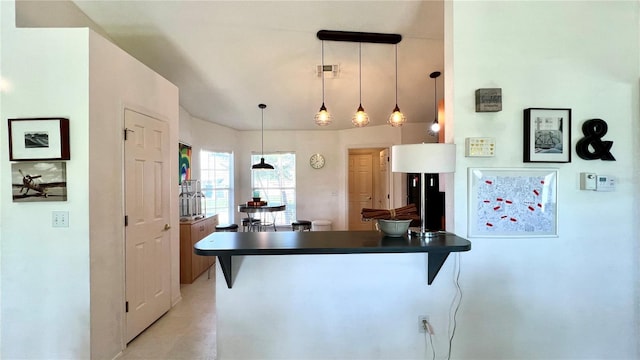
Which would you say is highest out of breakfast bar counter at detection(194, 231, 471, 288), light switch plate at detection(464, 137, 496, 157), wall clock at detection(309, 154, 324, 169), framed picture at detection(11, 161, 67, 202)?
wall clock at detection(309, 154, 324, 169)

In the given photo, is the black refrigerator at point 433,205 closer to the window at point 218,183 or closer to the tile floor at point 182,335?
the tile floor at point 182,335

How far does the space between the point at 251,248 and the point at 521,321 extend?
1.86 metres

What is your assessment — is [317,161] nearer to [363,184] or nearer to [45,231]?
[363,184]

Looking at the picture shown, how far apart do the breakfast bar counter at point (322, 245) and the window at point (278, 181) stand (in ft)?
14.5

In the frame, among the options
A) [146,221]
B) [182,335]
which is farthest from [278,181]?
[182,335]

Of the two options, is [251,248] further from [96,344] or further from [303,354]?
[96,344]

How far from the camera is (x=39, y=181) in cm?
191

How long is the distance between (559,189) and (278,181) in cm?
509

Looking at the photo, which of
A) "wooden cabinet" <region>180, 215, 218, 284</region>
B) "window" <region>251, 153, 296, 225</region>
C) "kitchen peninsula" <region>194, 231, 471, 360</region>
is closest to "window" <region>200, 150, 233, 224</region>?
"window" <region>251, 153, 296, 225</region>

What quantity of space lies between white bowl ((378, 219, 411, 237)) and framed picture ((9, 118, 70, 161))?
2190 millimetres

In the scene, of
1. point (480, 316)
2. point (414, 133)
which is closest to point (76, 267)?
point (480, 316)

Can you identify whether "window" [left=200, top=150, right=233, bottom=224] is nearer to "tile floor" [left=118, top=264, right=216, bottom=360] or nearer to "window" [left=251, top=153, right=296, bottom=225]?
"window" [left=251, top=153, right=296, bottom=225]

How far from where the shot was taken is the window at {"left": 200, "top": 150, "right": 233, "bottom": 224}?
17.4ft

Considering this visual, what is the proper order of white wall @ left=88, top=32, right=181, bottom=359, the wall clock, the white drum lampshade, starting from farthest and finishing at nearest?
the wall clock < white wall @ left=88, top=32, right=181, bottom=359 < the white drum lampshade
